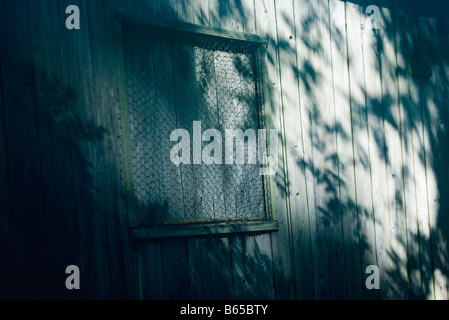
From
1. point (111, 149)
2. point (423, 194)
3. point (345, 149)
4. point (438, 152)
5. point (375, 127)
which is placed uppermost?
point (375, 127)

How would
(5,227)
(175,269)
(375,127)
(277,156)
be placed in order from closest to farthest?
(5,227), (175,269), (277,156), (375,127)

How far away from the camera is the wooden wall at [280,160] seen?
7.21ft

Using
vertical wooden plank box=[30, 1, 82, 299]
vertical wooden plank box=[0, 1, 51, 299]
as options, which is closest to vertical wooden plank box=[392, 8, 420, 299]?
vertical wooden plank box=[30, 1, 82, 299]

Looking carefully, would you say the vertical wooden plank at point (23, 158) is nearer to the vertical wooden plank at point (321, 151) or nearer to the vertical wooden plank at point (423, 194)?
the vertical wooden plank at point (321, 151)

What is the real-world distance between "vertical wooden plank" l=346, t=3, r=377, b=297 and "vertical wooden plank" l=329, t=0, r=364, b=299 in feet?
0.17

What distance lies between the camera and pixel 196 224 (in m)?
2.75

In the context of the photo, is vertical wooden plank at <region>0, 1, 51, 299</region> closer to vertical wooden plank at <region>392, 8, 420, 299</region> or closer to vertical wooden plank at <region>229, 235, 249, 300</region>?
vertical wooden plank at <region>229, 235, 249, 300</region>

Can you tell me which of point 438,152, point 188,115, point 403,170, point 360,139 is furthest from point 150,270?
point 438,152

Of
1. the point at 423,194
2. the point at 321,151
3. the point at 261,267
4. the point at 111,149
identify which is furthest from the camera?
the point at 423,194

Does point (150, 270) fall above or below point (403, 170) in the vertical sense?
below

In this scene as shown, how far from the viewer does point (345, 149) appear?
3451 millimetres

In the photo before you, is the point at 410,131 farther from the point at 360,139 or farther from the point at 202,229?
the point at 202,229

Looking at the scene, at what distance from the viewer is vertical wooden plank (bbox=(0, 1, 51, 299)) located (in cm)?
213

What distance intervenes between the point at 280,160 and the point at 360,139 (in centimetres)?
101
